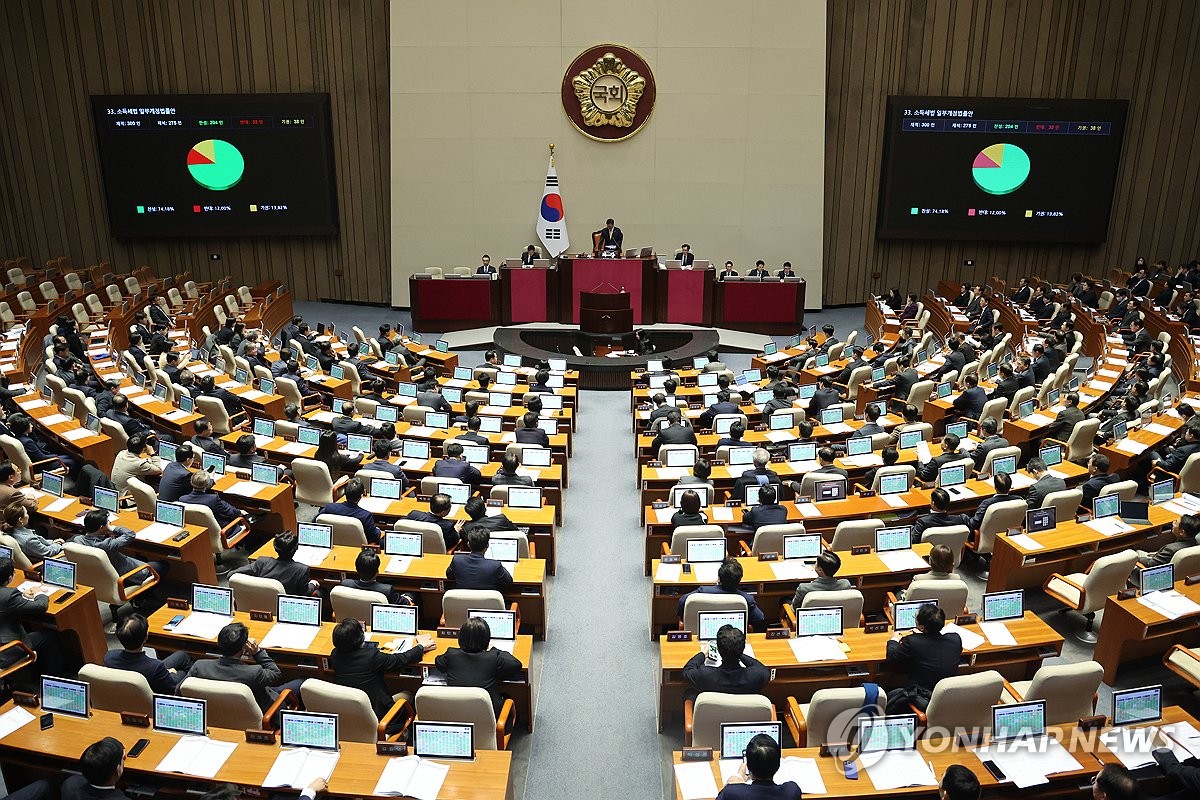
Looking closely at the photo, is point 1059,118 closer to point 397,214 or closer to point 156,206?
point 397,214

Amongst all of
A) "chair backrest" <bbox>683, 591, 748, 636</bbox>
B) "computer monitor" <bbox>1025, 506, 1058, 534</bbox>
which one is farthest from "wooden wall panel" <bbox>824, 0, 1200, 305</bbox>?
"chair backrest" <bbox>683, 591, 748, 636</bbox>

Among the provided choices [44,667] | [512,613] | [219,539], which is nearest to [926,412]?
[512,613]

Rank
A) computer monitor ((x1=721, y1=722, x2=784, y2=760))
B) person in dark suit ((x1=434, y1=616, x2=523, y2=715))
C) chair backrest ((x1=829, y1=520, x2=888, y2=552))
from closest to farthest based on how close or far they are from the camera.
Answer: computer monitor ((x1=721, y1=722, x2=784, y2=760)) < person in dark suit ((x1=434, y1=616, x2=523, y2=715)) < chair backrest ((x1=829, y1=520, x2=888, y2=552))

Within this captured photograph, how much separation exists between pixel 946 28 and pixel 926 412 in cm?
1196

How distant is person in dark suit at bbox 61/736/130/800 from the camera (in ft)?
14.1

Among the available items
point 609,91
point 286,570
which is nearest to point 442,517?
point 286,570

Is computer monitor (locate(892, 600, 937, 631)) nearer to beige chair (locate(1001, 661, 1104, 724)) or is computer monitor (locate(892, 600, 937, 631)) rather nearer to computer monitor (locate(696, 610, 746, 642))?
beige chair (locate(1001, 661, 1104, 724))

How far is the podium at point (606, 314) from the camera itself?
17172 mm

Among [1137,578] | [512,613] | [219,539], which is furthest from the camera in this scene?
[219,539]

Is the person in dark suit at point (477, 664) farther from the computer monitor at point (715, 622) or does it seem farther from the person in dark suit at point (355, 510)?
the person in dark suit at point (355, 510)

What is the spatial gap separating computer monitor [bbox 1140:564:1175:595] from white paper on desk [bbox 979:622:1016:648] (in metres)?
1.30

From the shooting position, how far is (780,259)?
2089 centimetres

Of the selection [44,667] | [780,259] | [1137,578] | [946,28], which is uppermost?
[946,28]

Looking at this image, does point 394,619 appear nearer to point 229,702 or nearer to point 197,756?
point 229,702
